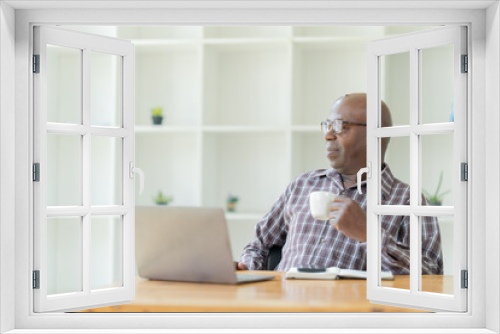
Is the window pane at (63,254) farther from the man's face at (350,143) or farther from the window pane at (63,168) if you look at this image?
the man's face at (350,143)

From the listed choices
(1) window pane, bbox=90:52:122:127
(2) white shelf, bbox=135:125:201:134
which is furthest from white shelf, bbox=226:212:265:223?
(1) window pane, bbox=90:52:122:127

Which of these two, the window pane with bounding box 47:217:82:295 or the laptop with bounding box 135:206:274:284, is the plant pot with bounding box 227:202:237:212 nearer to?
the window pane with bounding box 47:217:82:295

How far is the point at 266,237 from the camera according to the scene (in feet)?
11.5

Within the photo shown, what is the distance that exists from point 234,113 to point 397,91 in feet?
3.73

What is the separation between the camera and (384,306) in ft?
6.64

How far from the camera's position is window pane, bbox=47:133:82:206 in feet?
16.0

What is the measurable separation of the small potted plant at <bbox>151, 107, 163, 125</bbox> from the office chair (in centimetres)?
156

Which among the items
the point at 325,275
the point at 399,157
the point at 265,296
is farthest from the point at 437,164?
the point at 265,296

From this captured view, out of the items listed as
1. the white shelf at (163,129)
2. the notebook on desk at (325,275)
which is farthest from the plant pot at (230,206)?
the notebook on desk at (325,275)

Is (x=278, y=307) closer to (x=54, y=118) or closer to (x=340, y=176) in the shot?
(x=340, y=176)

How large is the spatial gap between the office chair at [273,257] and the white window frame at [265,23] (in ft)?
4.64

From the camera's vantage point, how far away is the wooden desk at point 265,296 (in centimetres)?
197

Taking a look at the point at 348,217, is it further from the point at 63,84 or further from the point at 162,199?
the point at 63,84

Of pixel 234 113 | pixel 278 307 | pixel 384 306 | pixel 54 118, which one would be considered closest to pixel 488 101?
pixel 384 306
